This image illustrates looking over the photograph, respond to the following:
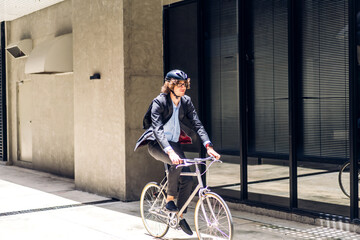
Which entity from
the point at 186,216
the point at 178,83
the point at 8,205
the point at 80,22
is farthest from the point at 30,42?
the point at 178,83

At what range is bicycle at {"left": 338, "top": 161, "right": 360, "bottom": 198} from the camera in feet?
20.0

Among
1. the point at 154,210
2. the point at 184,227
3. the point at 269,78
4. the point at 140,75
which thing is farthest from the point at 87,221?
the point at 269,78

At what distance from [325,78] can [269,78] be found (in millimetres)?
917

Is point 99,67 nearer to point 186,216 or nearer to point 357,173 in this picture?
point 186,216

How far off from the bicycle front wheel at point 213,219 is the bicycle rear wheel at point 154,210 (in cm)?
64

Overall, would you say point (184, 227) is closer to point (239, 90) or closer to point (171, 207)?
point (171, 207)

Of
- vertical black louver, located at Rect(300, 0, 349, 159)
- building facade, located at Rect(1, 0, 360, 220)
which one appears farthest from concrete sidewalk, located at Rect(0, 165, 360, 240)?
vertical black louver, located at Rect(300, 0, 349, 159)

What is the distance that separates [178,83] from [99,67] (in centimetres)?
353

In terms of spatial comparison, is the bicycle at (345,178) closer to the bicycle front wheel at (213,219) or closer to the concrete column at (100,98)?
the bicycle front wheel at (213,219)

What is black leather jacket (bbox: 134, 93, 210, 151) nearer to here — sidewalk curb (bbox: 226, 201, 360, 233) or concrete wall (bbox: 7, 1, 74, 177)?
sidewalk curb (bbox: 226, 201, 360, 233)

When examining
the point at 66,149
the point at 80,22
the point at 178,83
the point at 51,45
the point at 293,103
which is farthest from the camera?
the point at 66,149

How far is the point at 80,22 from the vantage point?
9.09 meters

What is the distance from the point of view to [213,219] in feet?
16.2

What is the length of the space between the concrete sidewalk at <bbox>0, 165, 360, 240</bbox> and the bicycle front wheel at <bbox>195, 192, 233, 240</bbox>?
784mm
